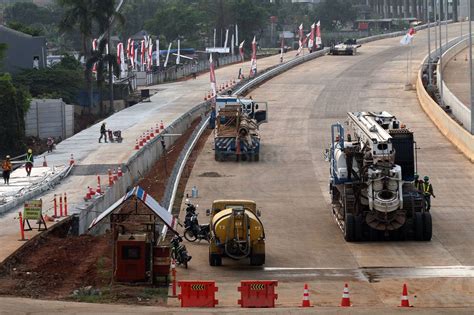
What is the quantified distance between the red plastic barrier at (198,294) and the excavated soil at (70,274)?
93cm

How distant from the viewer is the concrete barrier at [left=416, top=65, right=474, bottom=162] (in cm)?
5509

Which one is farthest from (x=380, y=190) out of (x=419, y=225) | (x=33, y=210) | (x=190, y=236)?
(x=33, y=210)

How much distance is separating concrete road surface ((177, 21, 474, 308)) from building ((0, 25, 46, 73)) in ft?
70.3

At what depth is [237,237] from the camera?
31.0m

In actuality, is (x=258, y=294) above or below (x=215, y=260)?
above

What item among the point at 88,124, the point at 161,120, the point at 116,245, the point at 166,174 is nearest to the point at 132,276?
the point at 116,245

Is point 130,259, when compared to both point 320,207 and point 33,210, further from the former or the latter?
point 320,207

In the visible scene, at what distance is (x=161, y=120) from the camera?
71.1 meters

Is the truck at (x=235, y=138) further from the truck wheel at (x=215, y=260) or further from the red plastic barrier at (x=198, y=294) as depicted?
the red plastic barrier at (x=198, y=294)

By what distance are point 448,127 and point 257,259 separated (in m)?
32.6

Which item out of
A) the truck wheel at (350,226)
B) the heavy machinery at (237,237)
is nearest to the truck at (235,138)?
the truck wheel at (350,226)

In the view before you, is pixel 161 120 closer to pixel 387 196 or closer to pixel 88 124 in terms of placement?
pixel 88 124

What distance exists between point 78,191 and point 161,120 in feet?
92.8

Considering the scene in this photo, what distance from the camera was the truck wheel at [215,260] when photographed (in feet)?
103
